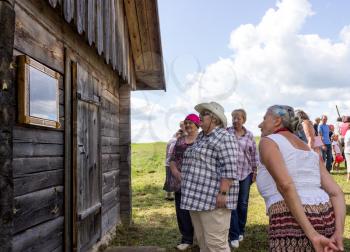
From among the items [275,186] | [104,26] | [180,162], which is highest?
[104,26]

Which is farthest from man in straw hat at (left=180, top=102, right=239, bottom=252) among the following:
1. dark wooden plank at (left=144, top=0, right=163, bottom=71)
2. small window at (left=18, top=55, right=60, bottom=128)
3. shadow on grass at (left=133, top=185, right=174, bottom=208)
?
shadow on grass at (left=133, top=185, right=174, bottom=208)

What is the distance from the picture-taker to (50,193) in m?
4.11

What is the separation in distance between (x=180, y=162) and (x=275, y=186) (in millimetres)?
3093

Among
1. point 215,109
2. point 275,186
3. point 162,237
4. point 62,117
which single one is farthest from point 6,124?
point 162,237

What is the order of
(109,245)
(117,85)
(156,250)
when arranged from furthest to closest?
(117,85), (109,245), (156,250)

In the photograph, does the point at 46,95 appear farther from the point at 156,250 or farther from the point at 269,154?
the point at 156,250

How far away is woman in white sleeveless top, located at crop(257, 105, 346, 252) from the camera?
8.89ft

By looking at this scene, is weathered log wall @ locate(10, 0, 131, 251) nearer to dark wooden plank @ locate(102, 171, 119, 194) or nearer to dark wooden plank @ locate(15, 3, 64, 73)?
dark wooden plank @ locate(15, 3, 64, 73)

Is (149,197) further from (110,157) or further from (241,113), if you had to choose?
(241,113)

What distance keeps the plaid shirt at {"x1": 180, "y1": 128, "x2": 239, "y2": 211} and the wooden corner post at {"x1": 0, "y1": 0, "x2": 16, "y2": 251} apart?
2.29m

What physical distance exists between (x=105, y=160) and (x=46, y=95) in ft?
9.89

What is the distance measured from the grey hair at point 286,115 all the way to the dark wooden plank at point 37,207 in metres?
2.06

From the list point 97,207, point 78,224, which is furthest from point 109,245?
point 78,224

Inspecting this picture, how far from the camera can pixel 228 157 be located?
437cm
